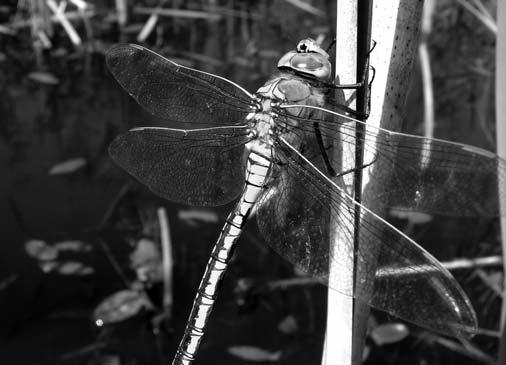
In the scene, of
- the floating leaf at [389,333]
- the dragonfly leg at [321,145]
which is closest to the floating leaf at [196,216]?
the floating leaf at [389,333]

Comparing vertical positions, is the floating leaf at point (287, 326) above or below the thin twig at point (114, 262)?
below

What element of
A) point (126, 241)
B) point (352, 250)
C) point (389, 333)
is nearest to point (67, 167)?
point (126, 241)

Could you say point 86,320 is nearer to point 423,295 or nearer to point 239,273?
point 239,273

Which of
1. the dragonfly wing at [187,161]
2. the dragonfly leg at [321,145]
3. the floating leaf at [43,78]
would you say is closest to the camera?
the dragonfly leg at [321,145]

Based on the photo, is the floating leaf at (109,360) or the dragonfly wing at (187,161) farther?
the floating leaf at (109,360)

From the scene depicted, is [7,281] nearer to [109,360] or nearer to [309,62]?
[109,360]

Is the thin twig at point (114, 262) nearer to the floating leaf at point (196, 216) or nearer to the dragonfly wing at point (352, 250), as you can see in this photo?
the floating leaf at point (196, 216)
